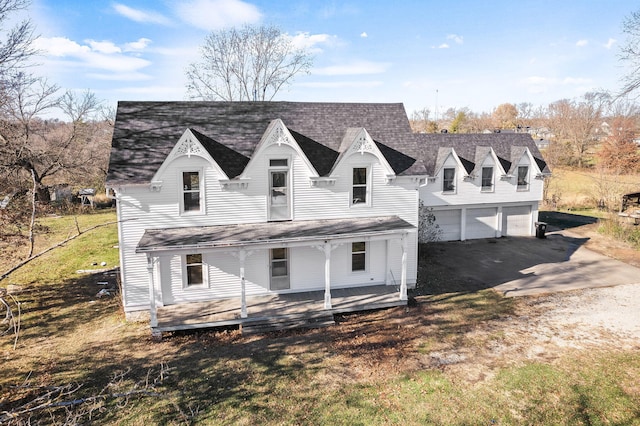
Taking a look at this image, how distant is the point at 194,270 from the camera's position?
15.5 meters

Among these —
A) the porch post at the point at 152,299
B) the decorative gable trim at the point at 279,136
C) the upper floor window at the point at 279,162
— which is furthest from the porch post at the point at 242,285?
the decorative gable trim at the point at 279,136

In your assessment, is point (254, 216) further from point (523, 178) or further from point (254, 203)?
point (523, 178)

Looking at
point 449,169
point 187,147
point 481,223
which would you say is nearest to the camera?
point 187,147

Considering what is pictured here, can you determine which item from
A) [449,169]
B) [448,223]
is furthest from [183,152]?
[448,223]

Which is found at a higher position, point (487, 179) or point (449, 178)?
point (449, 178)

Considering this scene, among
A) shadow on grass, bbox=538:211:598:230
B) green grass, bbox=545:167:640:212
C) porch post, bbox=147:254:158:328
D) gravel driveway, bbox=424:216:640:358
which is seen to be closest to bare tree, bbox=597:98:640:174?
green grass, bbox=545:167:640:212

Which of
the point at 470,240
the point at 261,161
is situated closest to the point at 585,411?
the point at 261,161

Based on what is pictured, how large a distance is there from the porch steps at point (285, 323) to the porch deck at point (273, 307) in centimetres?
5

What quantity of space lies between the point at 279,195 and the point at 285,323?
5.05 meters

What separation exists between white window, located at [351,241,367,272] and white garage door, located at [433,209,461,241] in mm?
11322

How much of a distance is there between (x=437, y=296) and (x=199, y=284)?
997 centimetres

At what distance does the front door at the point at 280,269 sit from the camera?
16.2 m

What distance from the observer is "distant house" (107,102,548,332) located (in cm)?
1456

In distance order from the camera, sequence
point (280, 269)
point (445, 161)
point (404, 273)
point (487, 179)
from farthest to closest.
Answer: point (487, 179), point (445, 161), point (280, 269), point (404, 273)
